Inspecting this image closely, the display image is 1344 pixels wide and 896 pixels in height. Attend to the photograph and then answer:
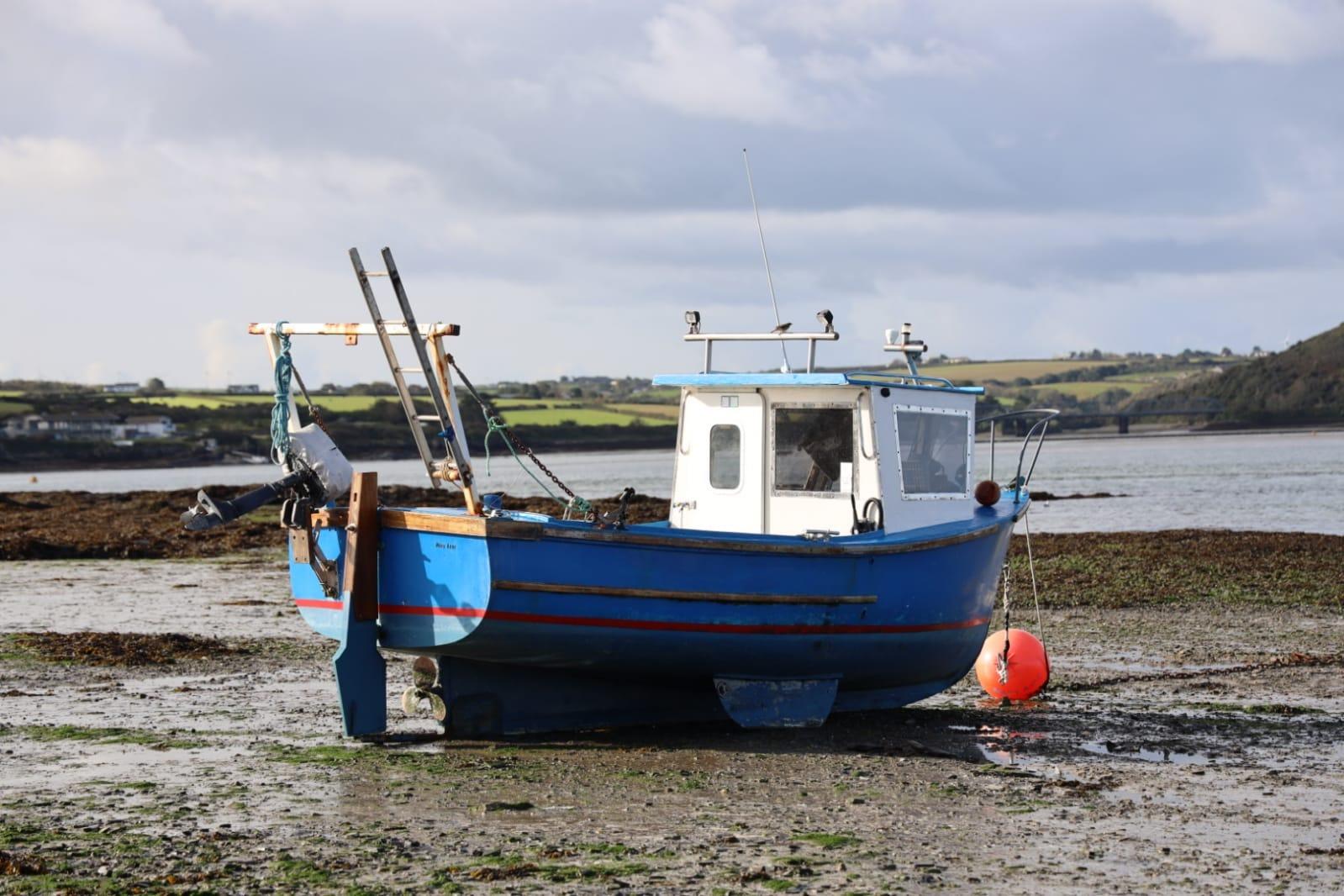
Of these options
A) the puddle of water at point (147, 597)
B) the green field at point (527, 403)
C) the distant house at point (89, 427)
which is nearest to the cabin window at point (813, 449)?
the puddle of water at point (147, 597)

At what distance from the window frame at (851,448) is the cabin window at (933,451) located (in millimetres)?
332

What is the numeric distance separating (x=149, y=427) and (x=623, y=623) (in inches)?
4224

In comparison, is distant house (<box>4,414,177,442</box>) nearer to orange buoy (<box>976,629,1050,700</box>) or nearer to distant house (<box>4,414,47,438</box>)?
distant house (<box>4,414,47,438</box>)

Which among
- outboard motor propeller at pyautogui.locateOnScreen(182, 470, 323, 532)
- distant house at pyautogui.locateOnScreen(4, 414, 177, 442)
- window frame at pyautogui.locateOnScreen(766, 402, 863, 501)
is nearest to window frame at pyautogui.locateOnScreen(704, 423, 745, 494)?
window frame at pyautogui.locateOnScreen(766, 402, 863, 501)

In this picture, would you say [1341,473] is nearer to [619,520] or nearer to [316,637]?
[316,637]

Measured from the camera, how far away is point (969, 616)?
476 inches

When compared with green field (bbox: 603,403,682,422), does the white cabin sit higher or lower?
lower

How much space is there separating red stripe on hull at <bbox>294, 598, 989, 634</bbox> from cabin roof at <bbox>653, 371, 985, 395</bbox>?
1.82m

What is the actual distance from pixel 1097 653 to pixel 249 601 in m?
10.7

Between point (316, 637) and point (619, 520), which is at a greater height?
point (619, 520)

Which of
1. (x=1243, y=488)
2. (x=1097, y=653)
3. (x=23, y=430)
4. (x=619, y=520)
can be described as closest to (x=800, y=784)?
(x=619, y=520)

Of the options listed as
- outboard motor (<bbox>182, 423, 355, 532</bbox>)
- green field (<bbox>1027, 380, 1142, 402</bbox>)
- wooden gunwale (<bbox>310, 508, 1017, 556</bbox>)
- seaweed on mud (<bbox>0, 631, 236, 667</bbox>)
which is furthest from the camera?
green field (<bbox>1027, 380, 1142, 402</bbox>)

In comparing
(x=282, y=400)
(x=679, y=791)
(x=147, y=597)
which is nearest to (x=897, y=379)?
(x=679, y=791)

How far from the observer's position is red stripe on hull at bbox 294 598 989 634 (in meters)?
9.73
